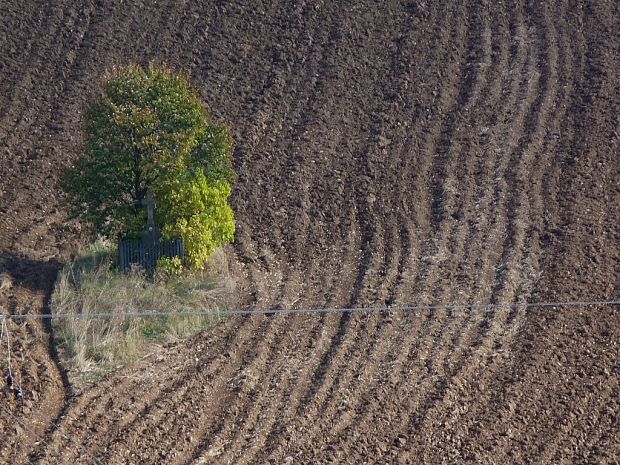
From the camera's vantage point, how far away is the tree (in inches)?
682

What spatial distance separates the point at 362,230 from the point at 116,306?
504 cm

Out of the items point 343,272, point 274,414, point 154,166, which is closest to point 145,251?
point 154,166

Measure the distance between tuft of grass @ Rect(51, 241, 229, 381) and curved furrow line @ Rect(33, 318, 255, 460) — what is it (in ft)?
1.35

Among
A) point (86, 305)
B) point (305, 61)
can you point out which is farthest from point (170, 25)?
point (86, 305)

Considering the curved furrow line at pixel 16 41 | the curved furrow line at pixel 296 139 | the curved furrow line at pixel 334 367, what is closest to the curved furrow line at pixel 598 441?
the curved furrow line at pixel 334 367

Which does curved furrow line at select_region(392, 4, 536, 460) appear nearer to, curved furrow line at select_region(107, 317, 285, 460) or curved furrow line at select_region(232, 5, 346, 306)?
curved furrow line at select_region(107, 317, 285, 460)

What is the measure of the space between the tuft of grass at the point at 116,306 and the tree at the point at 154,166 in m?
0.53

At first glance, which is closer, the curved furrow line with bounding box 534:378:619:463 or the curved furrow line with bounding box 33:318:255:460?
the curved furrow line with bounding box 534:378:619:463

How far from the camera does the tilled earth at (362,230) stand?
543 inches

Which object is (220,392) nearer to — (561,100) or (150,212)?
(150,212)

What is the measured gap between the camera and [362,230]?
19469 mm

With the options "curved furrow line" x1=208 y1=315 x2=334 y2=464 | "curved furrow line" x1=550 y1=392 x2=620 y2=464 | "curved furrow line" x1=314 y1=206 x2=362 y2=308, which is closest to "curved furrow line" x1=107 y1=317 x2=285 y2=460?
"curved furrow line" x1=208 y1=315 x2=334 y2=464

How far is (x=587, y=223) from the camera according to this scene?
1909 cm

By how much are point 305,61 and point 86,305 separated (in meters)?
10.6
